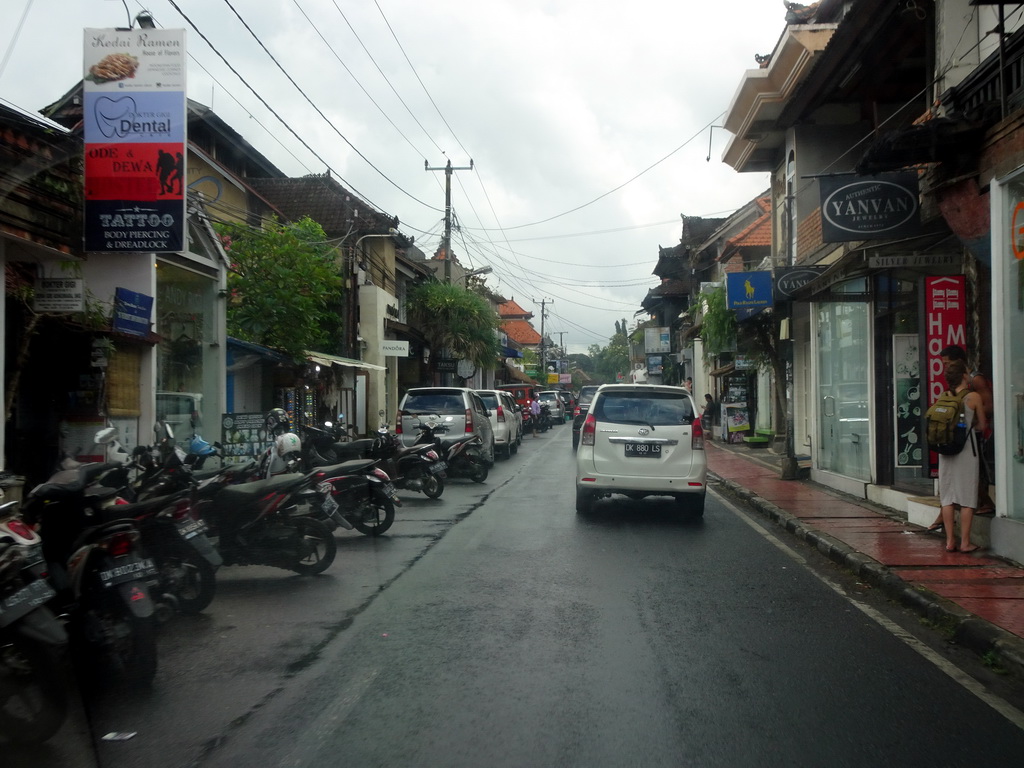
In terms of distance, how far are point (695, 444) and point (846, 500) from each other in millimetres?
3273

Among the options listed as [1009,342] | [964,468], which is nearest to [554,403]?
[964,468]

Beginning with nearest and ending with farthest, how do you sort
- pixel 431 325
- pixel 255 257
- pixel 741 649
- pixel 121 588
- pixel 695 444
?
pixel 121 588, pixel 741 649, pixel 695 444, pixel 255 257, pixel 431 325

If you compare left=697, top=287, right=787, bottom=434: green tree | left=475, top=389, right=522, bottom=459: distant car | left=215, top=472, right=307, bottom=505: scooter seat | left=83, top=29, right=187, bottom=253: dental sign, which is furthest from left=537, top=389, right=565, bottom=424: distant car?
left=215, top=472, right=307, bottom=505: scooter seat

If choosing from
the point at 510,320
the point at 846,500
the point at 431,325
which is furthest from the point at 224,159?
the point at 510,320

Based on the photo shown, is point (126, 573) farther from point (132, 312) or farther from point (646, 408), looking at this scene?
point (132, 312)

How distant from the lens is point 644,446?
12102 mm

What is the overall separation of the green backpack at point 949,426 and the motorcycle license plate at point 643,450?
3.63 m

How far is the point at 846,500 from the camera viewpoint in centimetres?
1392

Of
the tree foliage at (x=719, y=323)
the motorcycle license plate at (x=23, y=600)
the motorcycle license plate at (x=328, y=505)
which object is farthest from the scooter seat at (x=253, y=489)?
the tree foliage at (x=719, y=323)

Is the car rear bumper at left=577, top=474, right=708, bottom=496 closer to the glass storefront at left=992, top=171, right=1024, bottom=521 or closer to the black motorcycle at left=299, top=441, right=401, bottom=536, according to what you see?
the black motorcycle at left=299, top=441, right=401, bottom=536

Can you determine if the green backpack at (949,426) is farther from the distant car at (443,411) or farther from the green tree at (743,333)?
the distant car at (443,411)

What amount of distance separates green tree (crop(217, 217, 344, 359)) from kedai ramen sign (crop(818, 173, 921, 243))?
12674 millimetres

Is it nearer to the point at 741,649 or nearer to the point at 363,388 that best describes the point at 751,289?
the point at 741,649

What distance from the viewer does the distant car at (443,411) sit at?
18656 millimetres
